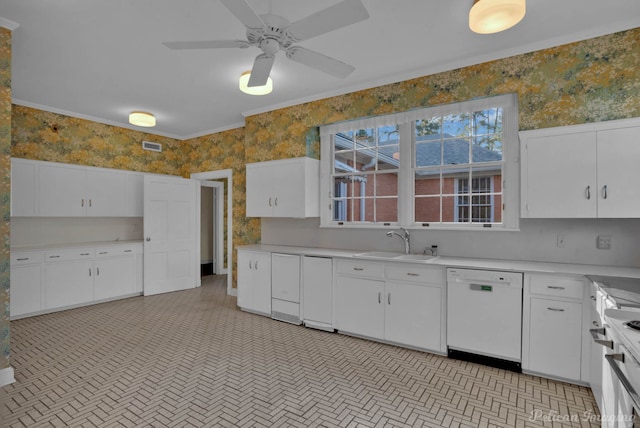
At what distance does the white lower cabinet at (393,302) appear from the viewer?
317cm

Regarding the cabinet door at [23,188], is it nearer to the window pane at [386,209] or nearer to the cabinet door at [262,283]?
the cabinet door at [262,283]

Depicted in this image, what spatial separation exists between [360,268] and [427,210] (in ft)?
3.41

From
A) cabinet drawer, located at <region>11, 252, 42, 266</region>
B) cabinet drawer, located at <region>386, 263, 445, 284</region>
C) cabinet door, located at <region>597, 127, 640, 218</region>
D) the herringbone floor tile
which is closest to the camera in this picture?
the herringbone floor tile

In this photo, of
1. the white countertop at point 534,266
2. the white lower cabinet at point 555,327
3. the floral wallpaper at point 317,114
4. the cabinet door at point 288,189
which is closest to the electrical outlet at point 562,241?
the white countertop at point 534,266

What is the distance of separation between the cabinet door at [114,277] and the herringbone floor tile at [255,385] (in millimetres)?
1144

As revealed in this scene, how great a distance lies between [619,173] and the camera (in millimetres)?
2580

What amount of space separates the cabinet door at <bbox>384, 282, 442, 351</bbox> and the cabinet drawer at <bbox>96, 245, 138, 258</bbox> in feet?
13.7

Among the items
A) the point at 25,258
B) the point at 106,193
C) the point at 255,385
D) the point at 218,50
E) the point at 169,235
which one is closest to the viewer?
the point at 255,385

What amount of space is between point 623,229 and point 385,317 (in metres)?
2.18

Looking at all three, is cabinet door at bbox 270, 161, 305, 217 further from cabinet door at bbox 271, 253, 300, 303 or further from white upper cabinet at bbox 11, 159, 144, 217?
white upper cabinet at bbox 11, 159, 144, 217

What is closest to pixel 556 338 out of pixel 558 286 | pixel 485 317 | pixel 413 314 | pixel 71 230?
pixel 558 286

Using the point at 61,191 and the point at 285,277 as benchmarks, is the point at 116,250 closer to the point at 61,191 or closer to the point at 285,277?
the point at 61,191

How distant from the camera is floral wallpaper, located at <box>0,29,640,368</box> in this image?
2.75 metres

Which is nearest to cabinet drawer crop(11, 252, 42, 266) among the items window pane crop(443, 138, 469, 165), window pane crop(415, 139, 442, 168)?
window pane crop(415, 139, 442, 168)
